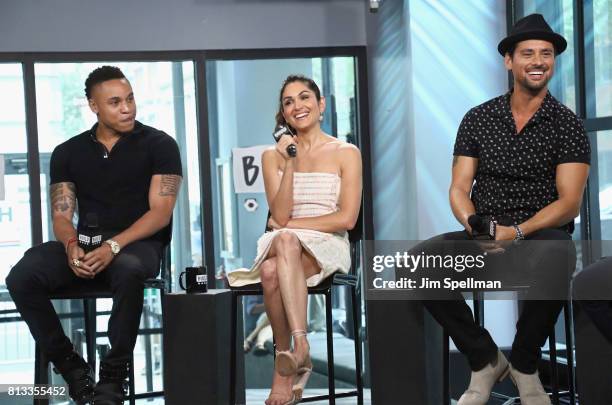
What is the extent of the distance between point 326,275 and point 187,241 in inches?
85.9

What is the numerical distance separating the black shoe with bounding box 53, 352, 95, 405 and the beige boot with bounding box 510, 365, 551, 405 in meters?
1.50

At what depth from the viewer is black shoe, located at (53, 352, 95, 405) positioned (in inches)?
137

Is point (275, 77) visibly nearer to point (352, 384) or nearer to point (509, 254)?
point (352, 384)

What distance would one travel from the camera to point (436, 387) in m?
3.60

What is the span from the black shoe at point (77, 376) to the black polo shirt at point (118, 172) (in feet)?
1.78

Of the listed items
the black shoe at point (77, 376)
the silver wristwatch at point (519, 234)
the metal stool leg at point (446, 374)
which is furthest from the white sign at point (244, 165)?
the silver wristwatch at point (519, 234)

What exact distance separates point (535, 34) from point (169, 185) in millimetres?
1513

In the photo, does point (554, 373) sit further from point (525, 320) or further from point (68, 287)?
point (68, 287)

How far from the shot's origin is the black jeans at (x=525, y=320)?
10.5 ft

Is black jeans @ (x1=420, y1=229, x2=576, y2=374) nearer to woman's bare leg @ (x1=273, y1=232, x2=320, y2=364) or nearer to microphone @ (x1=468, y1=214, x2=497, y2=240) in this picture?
microphone @ (x1=468, y1=214, x2=497, y2=240)

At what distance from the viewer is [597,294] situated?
3.06 m

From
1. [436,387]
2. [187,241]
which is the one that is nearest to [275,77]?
[187,241]

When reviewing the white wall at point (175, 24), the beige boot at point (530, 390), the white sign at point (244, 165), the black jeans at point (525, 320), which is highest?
the white wall at point (175, 24)

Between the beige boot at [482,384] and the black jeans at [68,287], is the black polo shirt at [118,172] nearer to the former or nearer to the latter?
the black jeans at [68,287]
